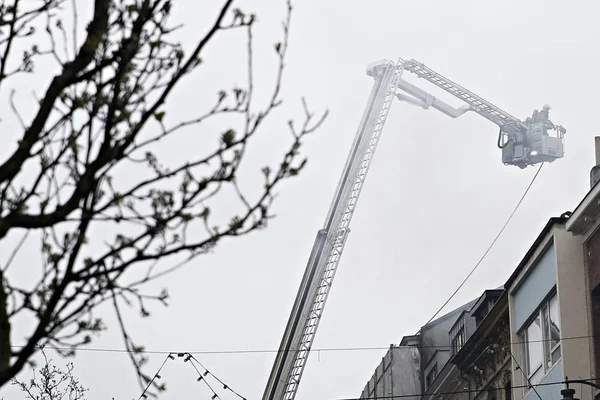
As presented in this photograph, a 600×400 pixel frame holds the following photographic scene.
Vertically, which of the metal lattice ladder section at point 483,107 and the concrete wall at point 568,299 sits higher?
the metal lattice ladder section at point 483,107

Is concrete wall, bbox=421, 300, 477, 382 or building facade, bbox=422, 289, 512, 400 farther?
concrete wall, bbox=421, 300, 477, 382

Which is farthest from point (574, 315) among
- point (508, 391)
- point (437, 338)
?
point (437, 338)

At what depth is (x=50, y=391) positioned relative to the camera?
2412cm

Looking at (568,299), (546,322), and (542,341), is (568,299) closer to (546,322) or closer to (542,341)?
(546,322)

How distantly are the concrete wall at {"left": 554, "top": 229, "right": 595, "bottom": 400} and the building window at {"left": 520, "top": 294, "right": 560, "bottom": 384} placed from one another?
0.79 m

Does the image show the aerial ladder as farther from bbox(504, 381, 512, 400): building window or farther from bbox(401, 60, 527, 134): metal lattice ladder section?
bbox(504, 381, 512, 400): building window

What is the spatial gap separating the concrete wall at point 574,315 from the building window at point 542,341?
2.59ft

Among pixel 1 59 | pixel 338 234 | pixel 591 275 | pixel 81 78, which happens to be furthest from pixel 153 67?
pixel 338 234

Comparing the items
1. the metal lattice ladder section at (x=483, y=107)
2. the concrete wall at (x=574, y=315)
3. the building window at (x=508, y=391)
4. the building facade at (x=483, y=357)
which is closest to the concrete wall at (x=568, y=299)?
the concrete wall at (x=574, y=315)

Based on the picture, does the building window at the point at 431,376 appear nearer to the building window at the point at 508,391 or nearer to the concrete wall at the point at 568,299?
the building window at the point at 508,391

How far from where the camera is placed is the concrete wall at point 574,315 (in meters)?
22.7

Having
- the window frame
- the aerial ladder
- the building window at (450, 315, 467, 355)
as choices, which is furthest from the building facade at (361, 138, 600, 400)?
the aerial ladder

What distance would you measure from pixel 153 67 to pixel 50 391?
19405mm

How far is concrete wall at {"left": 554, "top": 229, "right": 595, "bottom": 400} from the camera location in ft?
74.5
